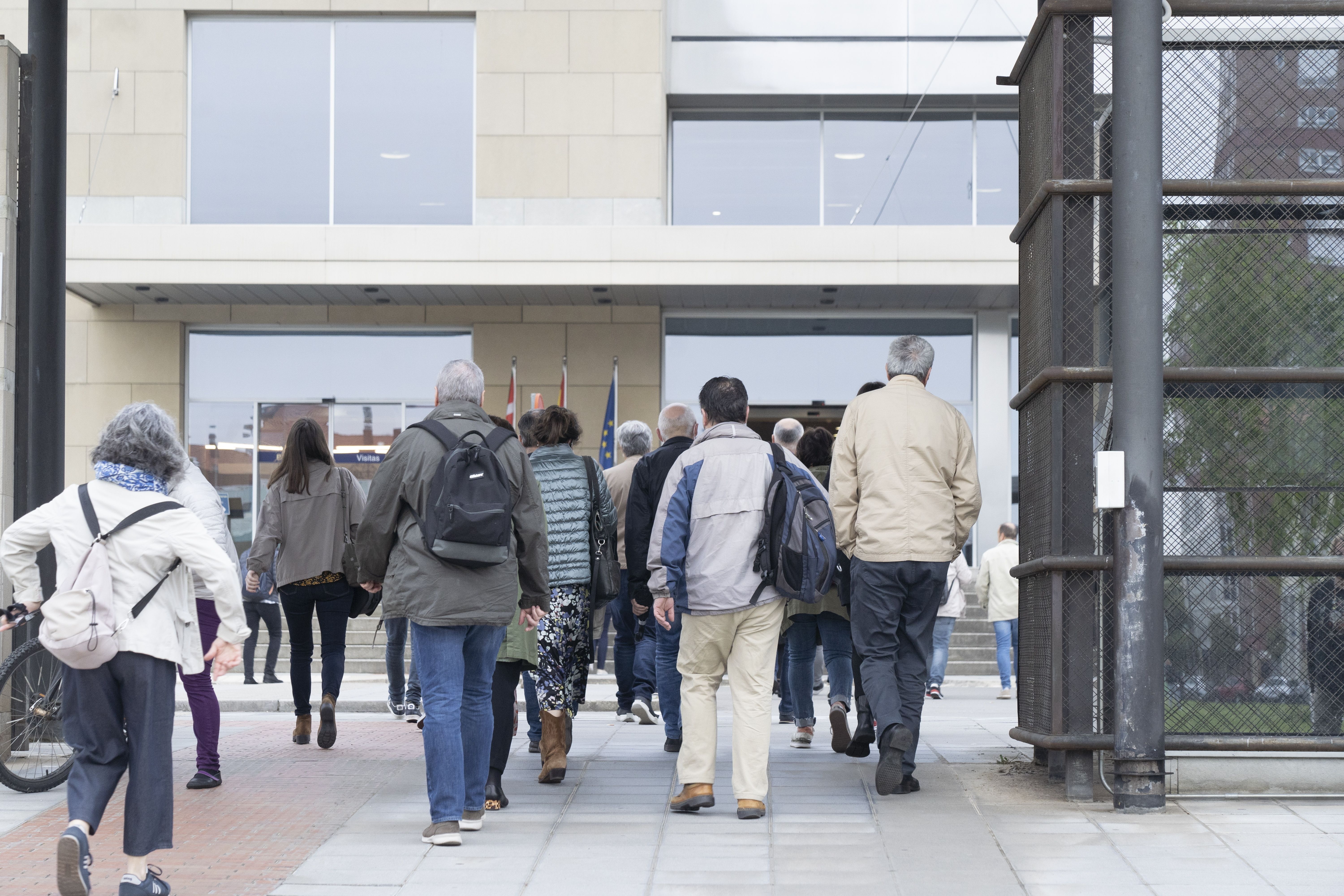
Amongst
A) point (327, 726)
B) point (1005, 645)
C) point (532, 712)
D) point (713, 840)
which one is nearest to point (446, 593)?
point (713, 840)

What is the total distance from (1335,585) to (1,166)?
23.3 feet

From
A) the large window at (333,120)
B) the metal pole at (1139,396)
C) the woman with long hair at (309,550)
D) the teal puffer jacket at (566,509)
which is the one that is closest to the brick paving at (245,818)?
the woman with long hair at (309,550)

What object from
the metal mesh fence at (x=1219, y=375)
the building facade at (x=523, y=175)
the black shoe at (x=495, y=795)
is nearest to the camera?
the metal mesh fence at (x=1219, y=375)

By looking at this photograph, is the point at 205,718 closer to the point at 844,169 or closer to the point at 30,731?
the point at 30,731

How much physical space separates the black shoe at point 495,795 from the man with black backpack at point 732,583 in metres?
0.82

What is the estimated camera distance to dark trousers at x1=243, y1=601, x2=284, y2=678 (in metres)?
14.7

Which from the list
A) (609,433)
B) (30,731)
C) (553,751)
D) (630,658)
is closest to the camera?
(30,731)

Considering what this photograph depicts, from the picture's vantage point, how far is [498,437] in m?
5.97

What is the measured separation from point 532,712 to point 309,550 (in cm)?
159

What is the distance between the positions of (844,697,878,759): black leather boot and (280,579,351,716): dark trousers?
2982 mm

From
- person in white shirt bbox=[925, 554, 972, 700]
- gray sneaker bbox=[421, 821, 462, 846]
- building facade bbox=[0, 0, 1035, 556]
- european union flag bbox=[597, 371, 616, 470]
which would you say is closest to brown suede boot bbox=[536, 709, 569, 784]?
gray sneaker bbox=[421, 821, 462, 846]

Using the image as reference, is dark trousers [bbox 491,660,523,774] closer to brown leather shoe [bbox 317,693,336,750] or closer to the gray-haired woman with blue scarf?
the gray-haired woman with blue scarf

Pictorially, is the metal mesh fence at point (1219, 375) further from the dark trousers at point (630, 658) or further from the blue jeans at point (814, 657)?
the dark trousers at point (630, 658)

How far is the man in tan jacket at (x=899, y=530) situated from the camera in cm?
670
